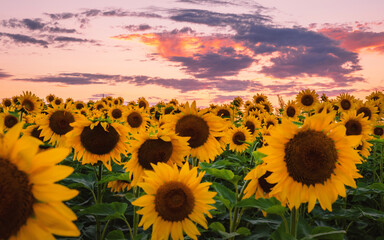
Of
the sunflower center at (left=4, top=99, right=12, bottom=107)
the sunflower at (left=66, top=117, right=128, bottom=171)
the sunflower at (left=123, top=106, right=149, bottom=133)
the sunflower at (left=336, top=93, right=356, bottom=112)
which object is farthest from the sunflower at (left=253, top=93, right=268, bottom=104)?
the sunflower center at (left=4, top=99, right=12, bottom=107)

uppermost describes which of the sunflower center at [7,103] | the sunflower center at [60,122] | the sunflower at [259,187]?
the sunflower center at [7,103]

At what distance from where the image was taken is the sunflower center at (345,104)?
36.8 ft

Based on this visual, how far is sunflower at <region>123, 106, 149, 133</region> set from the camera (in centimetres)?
937

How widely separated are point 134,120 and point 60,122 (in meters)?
3.23

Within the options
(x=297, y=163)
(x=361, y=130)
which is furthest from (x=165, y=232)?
(x=361, y=130)

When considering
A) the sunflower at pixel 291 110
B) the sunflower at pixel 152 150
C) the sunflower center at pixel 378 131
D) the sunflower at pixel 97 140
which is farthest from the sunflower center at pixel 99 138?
the sunflower at pixel 291 110

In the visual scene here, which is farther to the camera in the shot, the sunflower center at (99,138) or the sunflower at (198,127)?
the sunflower at (198,127)

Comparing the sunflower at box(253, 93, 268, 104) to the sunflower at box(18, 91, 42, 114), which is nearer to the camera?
the sunflower at box(18, 91, 42, 114)

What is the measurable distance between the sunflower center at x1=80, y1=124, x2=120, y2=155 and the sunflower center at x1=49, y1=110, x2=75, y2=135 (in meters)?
2.07

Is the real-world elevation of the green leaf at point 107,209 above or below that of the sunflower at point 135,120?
below

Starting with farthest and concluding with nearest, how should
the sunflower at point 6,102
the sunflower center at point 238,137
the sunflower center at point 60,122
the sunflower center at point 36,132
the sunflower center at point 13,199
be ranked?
the sunflower at point 6,102 → the sunflower center at point 238,137 → the sunflower center at point 36,132 → the sunflower center at point 60,122 → the sunflower center at point 13,199

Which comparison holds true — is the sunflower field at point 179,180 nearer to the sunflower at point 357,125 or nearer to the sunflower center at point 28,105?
the sunflower at point 357,125

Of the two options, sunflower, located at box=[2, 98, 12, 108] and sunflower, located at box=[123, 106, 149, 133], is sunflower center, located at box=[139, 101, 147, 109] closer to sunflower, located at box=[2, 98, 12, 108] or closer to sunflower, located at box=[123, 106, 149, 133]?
sunflower, located at box=[123, 106, 149, 133]

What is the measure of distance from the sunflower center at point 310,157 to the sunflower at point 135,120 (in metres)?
7.20
